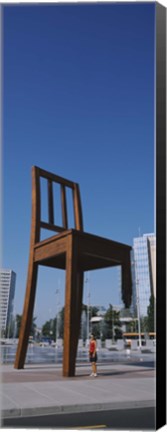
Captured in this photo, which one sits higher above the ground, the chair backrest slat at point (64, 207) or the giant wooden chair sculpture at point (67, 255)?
the chair backrest slat at point (64, 207)

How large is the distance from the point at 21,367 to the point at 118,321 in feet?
123

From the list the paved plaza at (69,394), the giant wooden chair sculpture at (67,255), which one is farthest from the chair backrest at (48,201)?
the paved plaza at (69,394)

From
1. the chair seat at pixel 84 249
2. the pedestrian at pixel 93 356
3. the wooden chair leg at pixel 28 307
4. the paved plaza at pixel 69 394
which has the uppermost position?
the chair seat at pixel 84 249

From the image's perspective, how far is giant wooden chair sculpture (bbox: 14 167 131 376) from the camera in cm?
870

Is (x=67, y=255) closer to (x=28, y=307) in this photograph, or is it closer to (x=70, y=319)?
(x=70, y=319)

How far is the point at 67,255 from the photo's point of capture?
8.88 m

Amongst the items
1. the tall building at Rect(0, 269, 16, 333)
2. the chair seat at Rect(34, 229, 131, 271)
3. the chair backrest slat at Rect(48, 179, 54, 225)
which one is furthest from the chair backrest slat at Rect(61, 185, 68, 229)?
the tall building at Rect(0, 269, 16, 333)

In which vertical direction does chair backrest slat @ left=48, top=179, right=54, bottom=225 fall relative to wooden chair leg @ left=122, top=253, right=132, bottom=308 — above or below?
above

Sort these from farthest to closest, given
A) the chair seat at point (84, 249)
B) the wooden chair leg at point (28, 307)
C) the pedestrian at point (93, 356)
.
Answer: the wooden chair leg at point (28, 307) → the pedestrian at point (93, 356) → the chair seat at point (84, 249)

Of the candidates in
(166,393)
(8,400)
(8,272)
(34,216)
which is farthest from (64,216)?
(166,393)

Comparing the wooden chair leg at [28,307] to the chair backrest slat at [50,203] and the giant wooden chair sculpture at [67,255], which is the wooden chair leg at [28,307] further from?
the chair backrest slat at [50,203]

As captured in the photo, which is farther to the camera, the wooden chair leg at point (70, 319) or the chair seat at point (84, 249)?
the chair seat at point (84, 249)

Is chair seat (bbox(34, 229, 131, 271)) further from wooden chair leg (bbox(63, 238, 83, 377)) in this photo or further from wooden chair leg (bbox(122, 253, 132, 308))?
wooden chair leg (bbox(63, 238, 83, 377))

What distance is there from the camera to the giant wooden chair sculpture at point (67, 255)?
28.5ft
